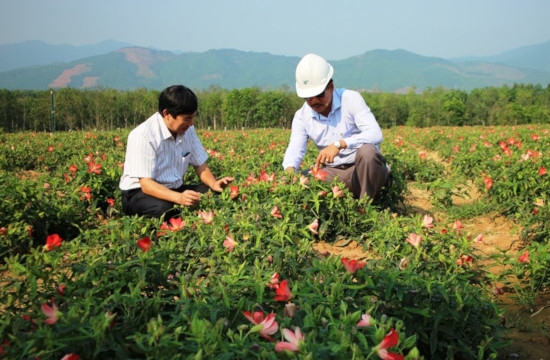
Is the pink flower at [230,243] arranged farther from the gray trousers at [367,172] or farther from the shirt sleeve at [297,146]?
the shirt sleeve at [297,146]

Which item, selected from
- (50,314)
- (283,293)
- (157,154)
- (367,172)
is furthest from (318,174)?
(50,314)

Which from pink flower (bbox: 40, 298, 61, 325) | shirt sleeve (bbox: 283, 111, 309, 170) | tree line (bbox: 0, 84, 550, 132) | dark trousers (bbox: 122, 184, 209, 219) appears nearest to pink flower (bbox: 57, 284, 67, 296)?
pink flower (bbox: 40, 298, 61, 325)

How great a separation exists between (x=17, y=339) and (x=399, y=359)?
3.58ft

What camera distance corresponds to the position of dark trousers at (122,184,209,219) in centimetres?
347

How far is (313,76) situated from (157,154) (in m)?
1.43

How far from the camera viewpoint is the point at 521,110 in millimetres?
51875

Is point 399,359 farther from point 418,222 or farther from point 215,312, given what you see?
point 418,222

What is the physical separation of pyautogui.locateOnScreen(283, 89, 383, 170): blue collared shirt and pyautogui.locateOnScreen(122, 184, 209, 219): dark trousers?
1.14m

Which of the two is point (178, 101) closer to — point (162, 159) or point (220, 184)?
point (162, 159)

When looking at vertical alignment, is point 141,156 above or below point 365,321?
above

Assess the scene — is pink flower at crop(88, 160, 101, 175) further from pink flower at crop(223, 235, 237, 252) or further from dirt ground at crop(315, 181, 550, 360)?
pink flower at crop(223, 235, 237, 252)

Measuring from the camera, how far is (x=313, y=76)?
3.72m

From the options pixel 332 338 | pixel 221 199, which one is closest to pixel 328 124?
pixel 221 199

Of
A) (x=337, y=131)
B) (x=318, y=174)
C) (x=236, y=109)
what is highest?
(x=337, y=131)
